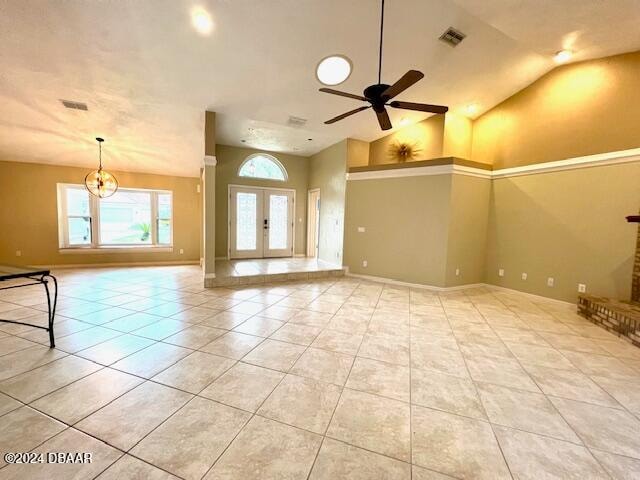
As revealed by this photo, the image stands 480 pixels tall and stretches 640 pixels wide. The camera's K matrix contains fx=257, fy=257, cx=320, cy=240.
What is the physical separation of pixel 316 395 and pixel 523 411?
1.47m

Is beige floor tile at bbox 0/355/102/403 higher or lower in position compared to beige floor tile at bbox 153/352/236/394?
lower

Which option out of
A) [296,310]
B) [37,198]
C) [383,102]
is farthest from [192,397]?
[37,198]

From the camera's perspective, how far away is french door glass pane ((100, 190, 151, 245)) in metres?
6.66

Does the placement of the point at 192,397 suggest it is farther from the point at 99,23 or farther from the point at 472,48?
the point at 472,48

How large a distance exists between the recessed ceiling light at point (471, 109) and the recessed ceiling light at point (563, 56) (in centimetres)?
128

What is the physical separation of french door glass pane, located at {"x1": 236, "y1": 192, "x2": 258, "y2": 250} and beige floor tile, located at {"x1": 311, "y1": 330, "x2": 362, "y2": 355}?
16.1 feet

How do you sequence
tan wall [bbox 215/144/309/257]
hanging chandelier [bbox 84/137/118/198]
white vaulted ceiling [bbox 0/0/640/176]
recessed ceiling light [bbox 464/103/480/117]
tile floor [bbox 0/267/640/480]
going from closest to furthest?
tile floor [bbox 0/267/640/480], white vaulted ceiling [bbox 0/0/640/176], recessed ceiling light [bbox 464/103/480/117], hanging chandelier [bbox 84/137/118/198], tan wall [bbox 215/144/309/257]

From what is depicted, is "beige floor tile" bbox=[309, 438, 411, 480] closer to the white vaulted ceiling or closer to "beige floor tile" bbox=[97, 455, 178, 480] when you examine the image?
"beige floor tile" bbox=[97, 455, 178, 480]

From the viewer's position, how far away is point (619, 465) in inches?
55.9

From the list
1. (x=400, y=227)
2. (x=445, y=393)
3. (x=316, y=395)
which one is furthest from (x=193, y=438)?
(x=400, y=227)

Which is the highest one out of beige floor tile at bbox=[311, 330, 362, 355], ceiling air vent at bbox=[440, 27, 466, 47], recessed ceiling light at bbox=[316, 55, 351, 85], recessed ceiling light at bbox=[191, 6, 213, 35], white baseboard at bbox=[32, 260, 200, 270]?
ceiling air vent at bbox=[440, 27, 466, 47]

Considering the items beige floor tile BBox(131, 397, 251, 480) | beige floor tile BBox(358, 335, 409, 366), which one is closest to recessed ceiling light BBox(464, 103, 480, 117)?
beige floor tile BBox(358, 335, 409, 366)

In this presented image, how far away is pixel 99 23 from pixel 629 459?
5711 millimetres

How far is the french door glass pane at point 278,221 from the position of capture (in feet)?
24.9
